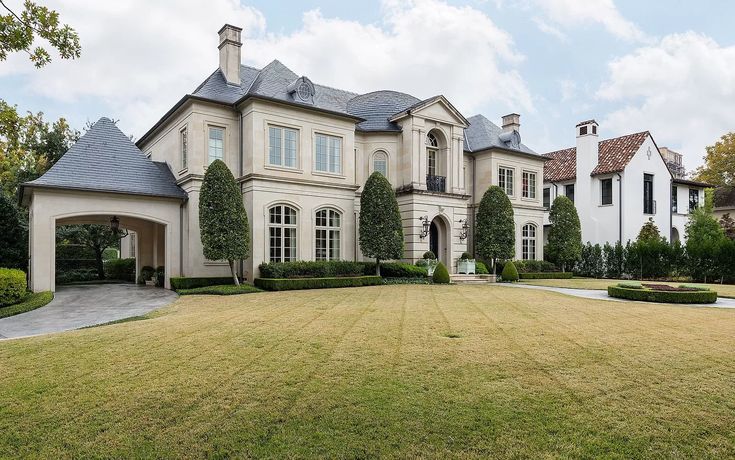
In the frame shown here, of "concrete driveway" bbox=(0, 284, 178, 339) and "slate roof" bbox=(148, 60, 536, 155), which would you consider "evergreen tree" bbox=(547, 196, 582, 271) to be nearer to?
"slate roof" bbox=(148, 60, 536, 155)

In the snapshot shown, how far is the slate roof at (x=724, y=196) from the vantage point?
42.5 m

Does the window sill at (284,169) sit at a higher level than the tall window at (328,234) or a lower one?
higher

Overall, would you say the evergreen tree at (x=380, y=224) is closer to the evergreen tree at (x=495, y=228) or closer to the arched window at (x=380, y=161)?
the arched window at (x=380, y=161)

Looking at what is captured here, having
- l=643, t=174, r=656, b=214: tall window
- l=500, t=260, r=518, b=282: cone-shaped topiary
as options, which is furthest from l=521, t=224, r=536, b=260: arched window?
l=643, t=174, r=656, b=214: tall window

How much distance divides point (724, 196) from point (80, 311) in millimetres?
50682

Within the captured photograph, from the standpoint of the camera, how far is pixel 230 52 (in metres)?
20.7

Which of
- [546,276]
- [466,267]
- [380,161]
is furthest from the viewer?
[546,276]

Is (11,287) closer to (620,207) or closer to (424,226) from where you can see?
(424,226)

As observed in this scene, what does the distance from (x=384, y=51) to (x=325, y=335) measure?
44.9 ft

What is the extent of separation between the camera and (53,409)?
4.47 metres

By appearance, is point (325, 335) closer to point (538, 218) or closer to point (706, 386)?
point (706, 386)

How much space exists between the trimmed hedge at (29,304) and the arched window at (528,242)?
24.1 meters

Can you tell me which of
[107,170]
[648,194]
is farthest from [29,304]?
[648,194]

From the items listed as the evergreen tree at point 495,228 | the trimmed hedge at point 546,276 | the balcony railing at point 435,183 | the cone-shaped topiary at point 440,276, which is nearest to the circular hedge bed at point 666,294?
the cone-shaped topiary at point 440,276
